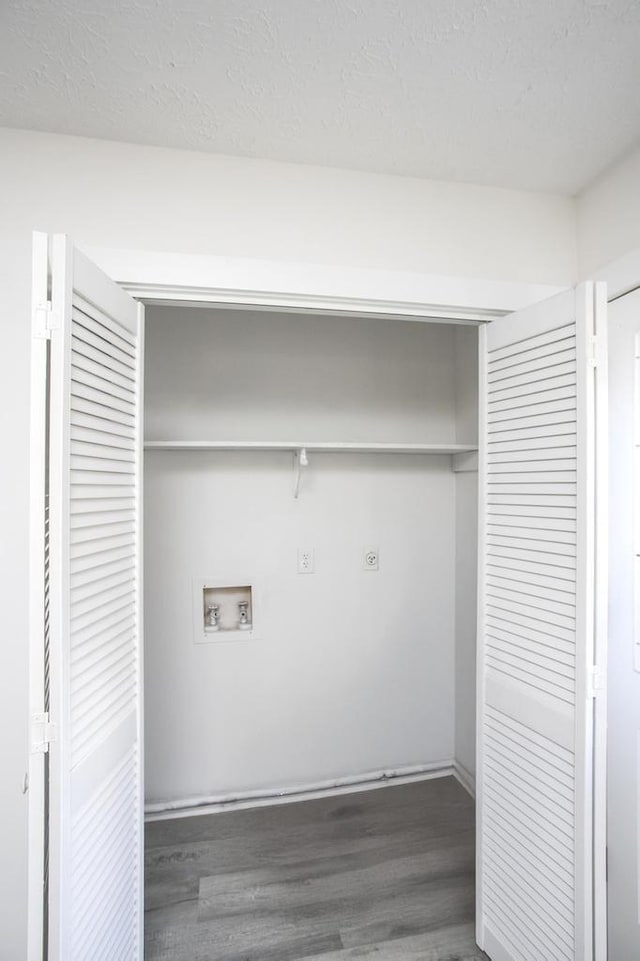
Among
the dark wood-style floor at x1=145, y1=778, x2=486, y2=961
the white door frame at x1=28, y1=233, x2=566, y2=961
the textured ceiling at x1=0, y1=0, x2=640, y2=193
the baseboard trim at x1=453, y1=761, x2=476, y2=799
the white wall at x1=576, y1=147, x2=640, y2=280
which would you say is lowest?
the dark wood-style floor at x1=145, y1=778, x2=486, y2=961

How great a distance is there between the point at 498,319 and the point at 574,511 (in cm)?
70

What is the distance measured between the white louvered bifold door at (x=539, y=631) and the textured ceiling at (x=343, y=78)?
1.65 feet

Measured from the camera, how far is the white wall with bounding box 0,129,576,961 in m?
1.36

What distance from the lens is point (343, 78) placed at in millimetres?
1205

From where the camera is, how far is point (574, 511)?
4.32 feet

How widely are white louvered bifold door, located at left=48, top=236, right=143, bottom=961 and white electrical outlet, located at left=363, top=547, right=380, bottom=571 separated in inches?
54.3

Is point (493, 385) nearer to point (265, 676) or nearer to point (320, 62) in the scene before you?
point (320, 62)

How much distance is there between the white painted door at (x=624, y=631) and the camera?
4.70ft

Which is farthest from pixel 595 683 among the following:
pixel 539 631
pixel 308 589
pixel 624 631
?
pixel 308 589

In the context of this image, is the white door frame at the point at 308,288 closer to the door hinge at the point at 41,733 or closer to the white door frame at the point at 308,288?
the white door frame at the point at 308,288

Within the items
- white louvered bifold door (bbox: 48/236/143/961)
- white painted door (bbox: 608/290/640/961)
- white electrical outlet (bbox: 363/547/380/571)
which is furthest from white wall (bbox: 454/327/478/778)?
white louvered bifold door (bbox: 48/236/143/961)

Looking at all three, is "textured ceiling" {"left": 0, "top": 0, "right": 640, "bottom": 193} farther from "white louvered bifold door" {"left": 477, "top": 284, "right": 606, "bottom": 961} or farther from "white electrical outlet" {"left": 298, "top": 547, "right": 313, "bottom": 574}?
"white electrical outlet" {"left": 298, "top": 547, "right": 313, "bottom": 574}

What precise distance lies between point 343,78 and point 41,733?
1.62m

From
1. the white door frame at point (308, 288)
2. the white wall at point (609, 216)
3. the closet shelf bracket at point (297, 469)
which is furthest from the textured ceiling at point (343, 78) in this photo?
the closet shelf bracket at point (297, 469)
